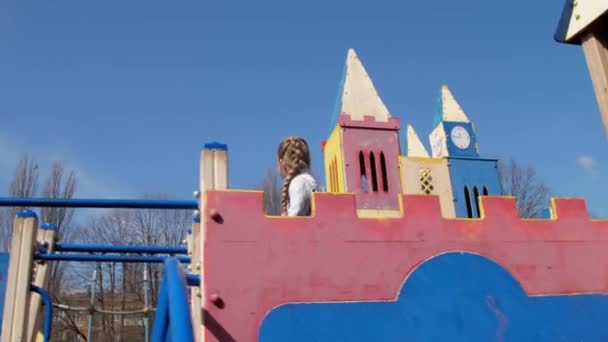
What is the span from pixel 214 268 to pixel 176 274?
78 cm

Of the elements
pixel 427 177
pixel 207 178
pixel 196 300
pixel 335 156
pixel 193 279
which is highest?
pixel 335 156

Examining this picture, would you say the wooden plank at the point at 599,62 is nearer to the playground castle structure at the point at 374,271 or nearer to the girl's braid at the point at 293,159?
the playground castle structure at the point at 374,271

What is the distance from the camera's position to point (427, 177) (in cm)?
1241

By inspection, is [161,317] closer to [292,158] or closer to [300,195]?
[300,195]

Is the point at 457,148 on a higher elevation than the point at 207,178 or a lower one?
higher

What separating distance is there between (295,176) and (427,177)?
9.80 meters

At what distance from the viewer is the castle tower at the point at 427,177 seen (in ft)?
39.2

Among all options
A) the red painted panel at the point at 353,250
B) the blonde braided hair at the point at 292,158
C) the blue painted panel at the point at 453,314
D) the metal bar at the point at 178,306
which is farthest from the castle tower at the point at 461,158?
the metal bar at the point at 178,306

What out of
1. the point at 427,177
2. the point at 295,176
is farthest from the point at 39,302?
the point at 427,177

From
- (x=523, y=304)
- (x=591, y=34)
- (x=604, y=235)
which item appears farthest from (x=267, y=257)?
(x=604, y=235)

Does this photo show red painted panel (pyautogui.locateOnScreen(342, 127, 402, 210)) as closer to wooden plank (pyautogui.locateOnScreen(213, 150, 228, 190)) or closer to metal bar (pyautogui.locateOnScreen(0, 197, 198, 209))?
metal bar (pyautogui.locateOnScreen(0, 197, 198, 209))

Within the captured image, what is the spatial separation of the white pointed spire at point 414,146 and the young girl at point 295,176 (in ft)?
41.7

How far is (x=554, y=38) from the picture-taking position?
7.50ft

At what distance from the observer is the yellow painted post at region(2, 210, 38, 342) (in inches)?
136
